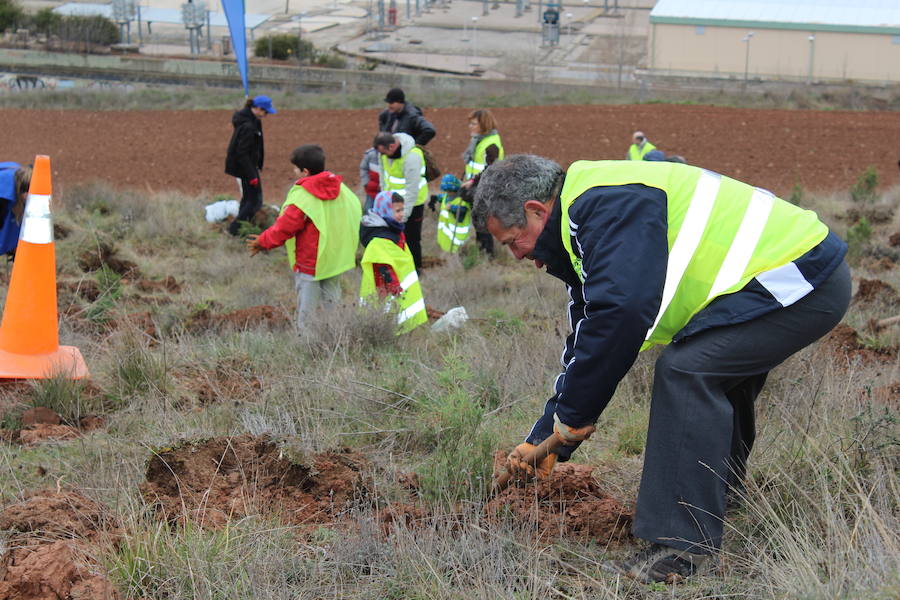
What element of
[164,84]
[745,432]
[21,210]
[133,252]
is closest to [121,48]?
[164,84]

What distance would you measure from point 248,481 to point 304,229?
142 inches

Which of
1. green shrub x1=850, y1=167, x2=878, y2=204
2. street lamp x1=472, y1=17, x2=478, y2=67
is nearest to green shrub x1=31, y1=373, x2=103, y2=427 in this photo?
green shrub x1=850, y1=167, x2=878, y2=204

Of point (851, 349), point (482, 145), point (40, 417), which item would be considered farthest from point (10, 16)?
point (851, 349)

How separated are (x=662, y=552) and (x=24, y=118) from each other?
29.5 meters

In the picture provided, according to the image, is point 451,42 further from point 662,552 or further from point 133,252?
point 662,552

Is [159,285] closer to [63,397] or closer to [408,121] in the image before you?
[408,121]

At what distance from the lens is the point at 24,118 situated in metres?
29.2

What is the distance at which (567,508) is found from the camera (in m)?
3.74

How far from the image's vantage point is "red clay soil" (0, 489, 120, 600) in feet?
9.75

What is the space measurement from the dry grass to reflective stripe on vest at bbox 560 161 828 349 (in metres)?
0.68

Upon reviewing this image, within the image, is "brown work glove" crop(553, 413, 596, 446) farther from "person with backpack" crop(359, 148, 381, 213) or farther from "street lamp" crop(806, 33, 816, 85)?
"street lamp" crop(806, 33, 816, 85)

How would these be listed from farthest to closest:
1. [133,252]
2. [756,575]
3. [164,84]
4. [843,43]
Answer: [843,43] → [164,84] → [133,252] → [756,575]

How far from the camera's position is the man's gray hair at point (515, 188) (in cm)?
320

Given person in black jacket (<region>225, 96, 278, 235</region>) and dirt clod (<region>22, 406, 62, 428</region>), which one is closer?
dirt clod (<region>22, 406, 62, 428</region>)
